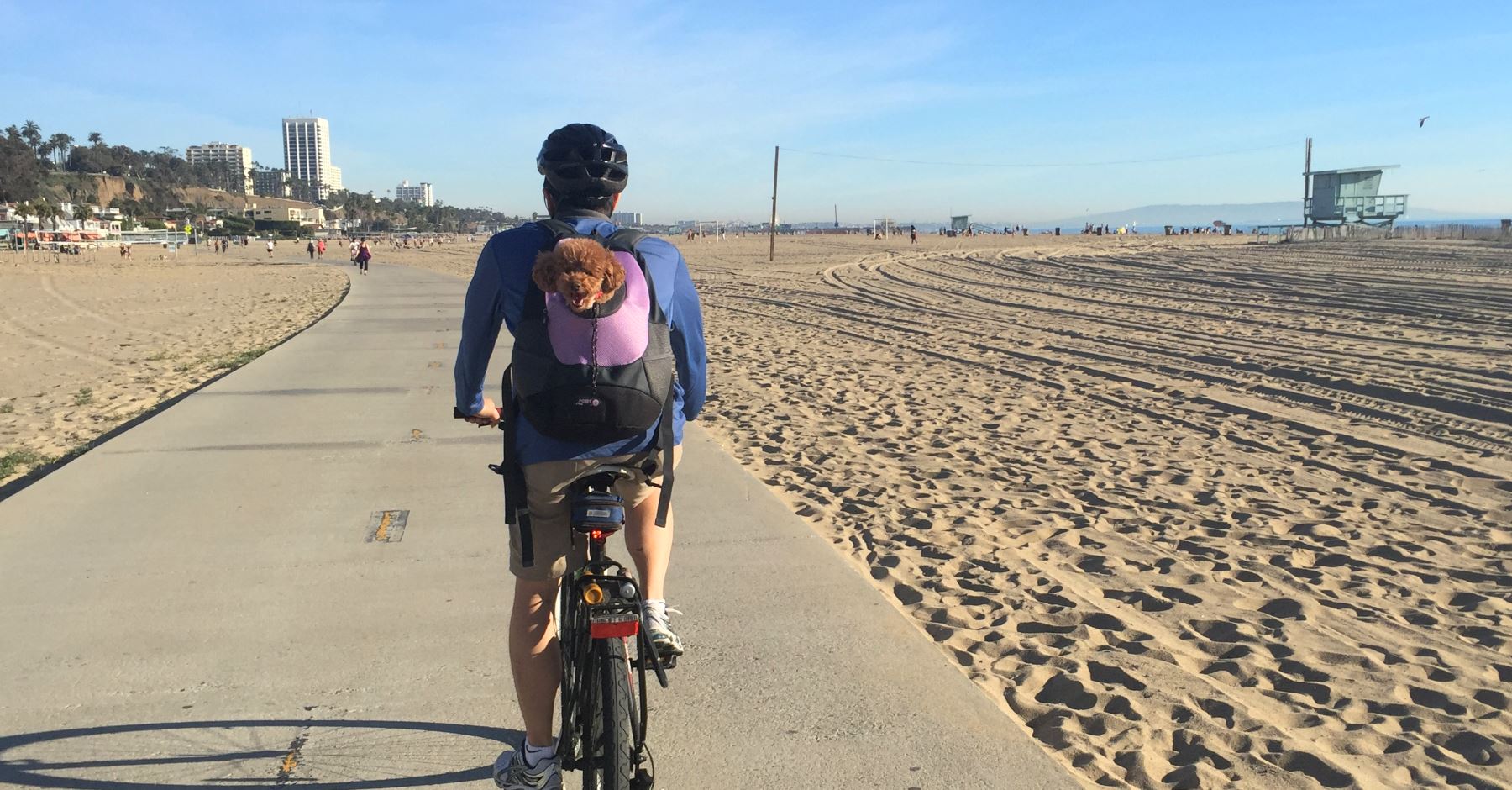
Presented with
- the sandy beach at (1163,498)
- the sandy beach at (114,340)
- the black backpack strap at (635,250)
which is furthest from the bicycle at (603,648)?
the sandy beach at (114,340)

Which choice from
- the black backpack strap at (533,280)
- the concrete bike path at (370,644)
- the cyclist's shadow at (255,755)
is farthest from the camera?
the concrete bike path at (370,644)

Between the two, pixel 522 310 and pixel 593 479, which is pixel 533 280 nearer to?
pixel 522 310

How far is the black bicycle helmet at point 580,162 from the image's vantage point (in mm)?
2555

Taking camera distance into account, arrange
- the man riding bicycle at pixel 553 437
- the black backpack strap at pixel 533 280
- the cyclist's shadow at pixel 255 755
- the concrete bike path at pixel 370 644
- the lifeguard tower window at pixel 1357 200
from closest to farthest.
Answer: the black backpack strap at pixel 533 280
the man riding bicycle at pixel 553 437
the cyclist's shadow at pixel 255 755
the concrete bike path at pixel 370 644
the lifeguard tower window at pixel 1357 200

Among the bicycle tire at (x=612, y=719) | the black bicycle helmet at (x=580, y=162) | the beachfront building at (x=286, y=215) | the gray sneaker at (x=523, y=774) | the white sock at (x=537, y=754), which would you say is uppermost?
the beachfront building at (x=286, y=215)

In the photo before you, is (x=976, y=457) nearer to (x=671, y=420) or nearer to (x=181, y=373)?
(x=671, y=420)

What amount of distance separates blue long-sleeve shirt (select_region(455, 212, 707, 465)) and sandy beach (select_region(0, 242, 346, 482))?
18.5 feet

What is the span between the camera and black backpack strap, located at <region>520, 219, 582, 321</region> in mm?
2285

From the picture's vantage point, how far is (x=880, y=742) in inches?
120

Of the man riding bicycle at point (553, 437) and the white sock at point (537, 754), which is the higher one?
the man riding bicycle at point (553, 437)

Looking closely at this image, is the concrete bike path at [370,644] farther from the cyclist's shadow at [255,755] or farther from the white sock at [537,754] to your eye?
the white sock at [537,754]

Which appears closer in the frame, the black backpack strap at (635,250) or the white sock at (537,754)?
the black backpack strap at (635,250)

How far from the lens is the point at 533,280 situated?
7.41 ft

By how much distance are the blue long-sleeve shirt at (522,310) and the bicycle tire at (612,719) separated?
0.45m
